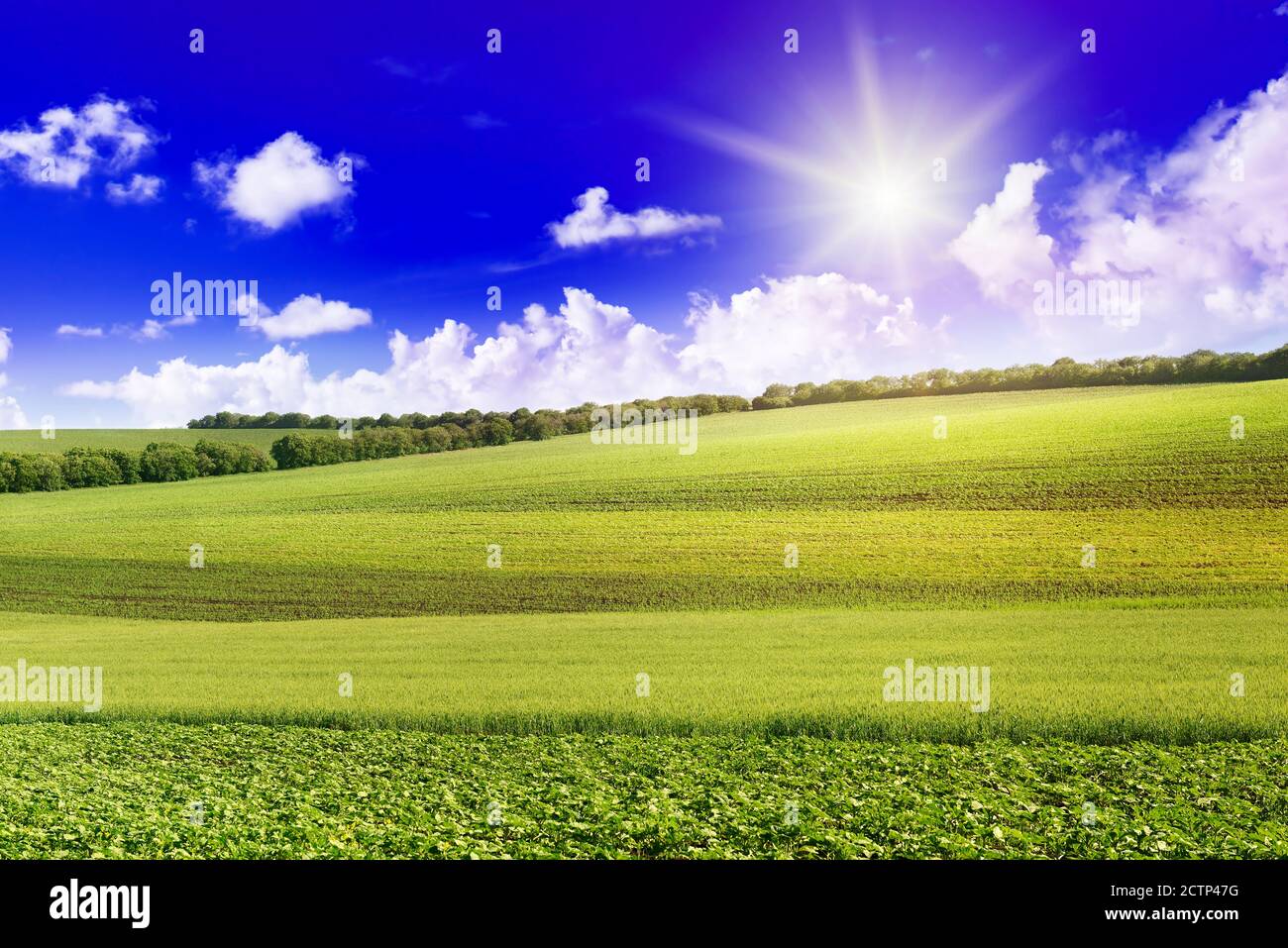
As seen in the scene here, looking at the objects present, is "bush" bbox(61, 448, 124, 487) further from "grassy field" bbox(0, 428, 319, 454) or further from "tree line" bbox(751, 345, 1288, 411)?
"tree line" bbox(751, 345, 1288, 411)

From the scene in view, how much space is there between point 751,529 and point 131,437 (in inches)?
3369

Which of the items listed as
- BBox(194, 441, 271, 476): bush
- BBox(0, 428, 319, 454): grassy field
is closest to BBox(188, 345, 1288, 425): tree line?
BBox(0, 428, 319, 454): grassy field

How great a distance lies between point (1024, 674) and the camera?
691 inches

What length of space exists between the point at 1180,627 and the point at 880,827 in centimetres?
1799

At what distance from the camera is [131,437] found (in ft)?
300

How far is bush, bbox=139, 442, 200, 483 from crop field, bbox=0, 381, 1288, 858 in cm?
1357

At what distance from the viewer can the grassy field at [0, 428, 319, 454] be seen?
86188mm

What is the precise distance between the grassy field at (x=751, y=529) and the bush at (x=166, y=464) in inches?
465

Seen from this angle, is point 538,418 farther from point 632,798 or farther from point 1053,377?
point 632,798

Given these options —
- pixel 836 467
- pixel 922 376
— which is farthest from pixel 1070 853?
pixel 922 376

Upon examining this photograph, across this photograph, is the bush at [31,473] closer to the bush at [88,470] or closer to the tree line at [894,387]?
the bush at [88,470]

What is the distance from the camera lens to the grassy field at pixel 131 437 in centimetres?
8619

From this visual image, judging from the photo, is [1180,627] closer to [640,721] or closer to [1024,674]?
[1024,674]

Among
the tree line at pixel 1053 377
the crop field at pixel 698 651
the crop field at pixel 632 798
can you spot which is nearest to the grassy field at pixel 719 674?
the crop field at pixel 698 651
